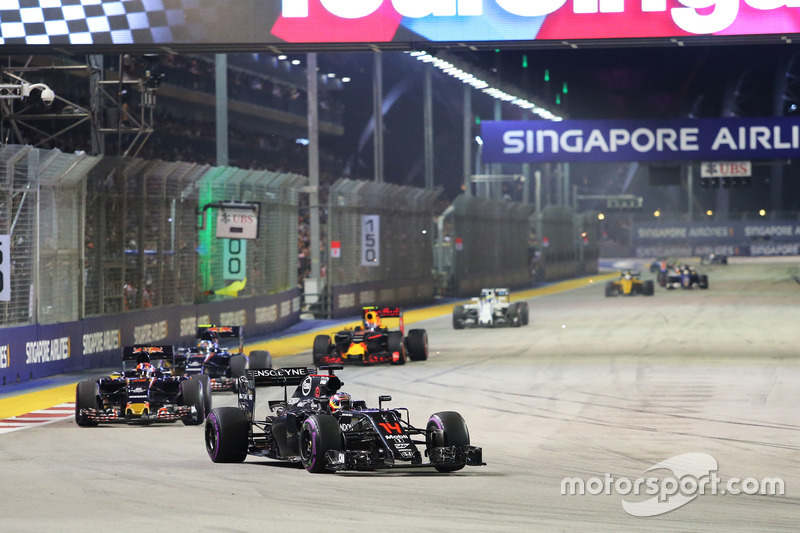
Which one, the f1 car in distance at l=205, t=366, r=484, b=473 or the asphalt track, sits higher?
the f1 car in distance at l=205, t=366, r=484, b=473

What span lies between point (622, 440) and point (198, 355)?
6.91 metres

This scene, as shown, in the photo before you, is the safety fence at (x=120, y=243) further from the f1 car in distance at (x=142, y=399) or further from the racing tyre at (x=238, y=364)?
the f1 car in distance at (x=142, y=399)

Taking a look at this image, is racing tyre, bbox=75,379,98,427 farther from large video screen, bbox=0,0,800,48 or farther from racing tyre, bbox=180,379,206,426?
large video screen, bbox=0,0,800,48

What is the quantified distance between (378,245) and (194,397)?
77.5ft

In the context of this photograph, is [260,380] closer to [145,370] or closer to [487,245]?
[145,370]

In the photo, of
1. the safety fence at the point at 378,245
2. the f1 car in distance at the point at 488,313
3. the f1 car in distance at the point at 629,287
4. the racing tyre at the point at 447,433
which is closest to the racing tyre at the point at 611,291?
the f1 car in distance at the point at 629,287

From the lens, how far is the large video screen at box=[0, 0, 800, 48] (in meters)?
18.6

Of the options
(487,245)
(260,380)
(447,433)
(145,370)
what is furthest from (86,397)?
(487,245)

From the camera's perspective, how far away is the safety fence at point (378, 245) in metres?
36.0

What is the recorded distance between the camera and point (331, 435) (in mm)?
10219

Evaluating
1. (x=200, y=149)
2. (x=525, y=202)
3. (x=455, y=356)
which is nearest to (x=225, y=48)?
(x=455, y=356)

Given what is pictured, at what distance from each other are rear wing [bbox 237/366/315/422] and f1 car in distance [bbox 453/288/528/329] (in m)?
19.0

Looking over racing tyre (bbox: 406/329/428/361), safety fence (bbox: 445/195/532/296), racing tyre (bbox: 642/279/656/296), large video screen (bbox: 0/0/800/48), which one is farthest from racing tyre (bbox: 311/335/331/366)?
racing tyre (bbox: 642/279/656/296)

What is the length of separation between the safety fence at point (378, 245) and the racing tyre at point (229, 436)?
24037 millimetres
